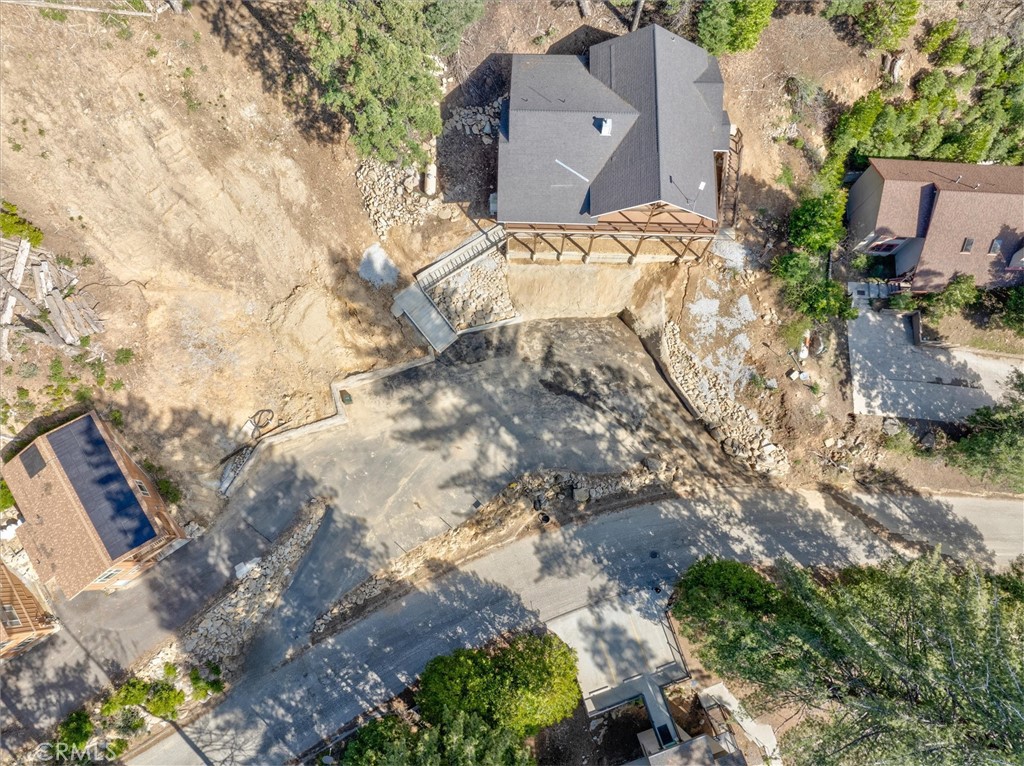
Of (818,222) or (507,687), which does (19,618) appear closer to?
(507,687)

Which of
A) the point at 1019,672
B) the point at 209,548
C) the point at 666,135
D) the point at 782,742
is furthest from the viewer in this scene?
the point at 209,548

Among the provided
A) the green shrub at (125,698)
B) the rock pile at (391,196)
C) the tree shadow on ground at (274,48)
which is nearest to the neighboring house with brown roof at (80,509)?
the green shrub at (125,698)

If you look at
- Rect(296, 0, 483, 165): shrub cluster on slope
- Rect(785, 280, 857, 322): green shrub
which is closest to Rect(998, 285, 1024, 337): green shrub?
Rect(785, 280, 857, 322): green shrub

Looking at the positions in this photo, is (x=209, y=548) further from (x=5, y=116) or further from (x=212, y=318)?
(x=5, y=116)

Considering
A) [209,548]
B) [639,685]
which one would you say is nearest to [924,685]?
[639,685]

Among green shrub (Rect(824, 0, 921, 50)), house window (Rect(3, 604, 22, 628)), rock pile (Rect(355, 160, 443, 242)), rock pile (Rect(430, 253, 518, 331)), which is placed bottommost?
house window (Rect(3, 604, 22, 628))

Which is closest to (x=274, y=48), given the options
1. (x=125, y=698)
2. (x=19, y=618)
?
(x=19, y=618)

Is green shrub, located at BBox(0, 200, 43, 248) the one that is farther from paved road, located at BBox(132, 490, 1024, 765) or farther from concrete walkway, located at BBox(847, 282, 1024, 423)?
concrete walkway, located at BBox(847, 282, 1024, 423)
